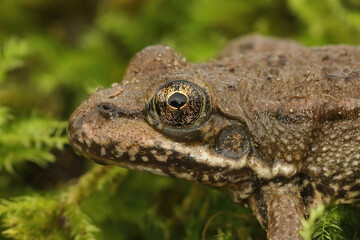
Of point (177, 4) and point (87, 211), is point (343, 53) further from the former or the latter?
point (177, 4)

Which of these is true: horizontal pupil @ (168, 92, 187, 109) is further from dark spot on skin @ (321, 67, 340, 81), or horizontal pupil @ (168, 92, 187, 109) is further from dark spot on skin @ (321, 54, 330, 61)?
dark spot on skin @ (321, 54, 330, 61)

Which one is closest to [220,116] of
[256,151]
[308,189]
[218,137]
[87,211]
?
[218,137]

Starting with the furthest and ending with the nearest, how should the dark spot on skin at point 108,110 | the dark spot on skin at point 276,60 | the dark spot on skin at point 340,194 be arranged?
1. the dark spot on skin at point 276,60
2. the dark spot on skin at point 340,194
3. the dark spot on skin at point 108,110

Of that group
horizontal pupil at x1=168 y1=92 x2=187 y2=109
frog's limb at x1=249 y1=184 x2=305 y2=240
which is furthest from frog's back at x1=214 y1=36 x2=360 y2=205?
horizontal pupil at x1=168 y1=92 x2=187 y2=109

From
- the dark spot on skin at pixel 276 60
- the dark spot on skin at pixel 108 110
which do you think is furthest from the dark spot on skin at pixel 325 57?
the dark spot on skin at pixel 108 110

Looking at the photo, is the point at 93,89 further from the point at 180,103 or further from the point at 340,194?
the point at 340,194

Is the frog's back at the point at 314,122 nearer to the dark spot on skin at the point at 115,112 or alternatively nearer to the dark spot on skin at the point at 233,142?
the dark spot on skin at the point at 233,142
